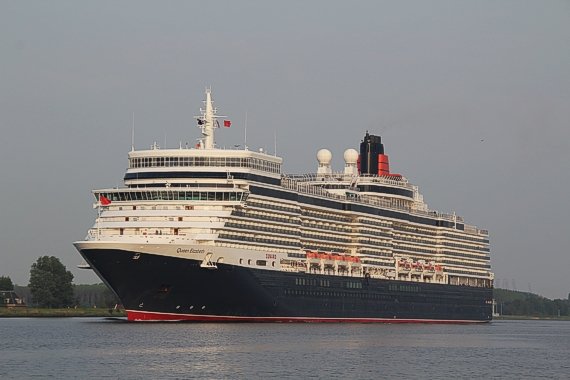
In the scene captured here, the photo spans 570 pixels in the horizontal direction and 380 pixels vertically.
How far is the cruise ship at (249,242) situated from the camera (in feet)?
342

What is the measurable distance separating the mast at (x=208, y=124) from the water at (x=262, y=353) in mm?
18687

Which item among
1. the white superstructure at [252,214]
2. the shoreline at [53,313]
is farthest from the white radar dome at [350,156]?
the shoreline at [53,313]

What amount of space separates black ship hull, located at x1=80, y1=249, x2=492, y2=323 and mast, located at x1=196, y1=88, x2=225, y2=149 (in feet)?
44.3

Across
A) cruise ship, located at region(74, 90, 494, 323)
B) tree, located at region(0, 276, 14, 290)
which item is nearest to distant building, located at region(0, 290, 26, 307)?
tree, located at region(0, 276, 14, 290)

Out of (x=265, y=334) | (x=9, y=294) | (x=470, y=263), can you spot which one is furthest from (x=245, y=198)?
(x=9, y=294)

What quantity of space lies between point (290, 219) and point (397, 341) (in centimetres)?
2429

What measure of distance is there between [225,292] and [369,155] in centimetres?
4347

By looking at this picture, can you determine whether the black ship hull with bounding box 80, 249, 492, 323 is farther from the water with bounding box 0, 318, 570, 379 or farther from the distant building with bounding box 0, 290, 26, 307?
the distant building with bounding box 0, 290, 26, 307

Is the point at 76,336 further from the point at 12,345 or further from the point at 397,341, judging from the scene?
the point at 397,341

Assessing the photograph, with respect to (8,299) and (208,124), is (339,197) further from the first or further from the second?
(8,299)

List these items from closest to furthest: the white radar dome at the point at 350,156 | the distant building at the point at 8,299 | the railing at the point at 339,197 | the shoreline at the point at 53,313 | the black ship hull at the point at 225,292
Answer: the black ship hull at the point at 225,292, the railing at the point at 339,197, the white radar dome at the point at 350,156, the shoreline at the point at 53,313, the distant building at the point at 8,299

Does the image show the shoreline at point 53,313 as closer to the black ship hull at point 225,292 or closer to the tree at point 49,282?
the tree at point 49,282

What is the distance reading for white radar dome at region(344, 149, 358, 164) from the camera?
144 metres

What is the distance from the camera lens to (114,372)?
6569 centimetres
